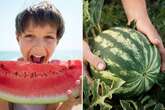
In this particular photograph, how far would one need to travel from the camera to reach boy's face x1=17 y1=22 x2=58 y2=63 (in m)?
2.24

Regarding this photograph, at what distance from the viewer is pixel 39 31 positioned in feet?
7.35

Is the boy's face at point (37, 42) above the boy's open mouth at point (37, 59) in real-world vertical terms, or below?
above

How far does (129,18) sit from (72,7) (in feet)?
1.11

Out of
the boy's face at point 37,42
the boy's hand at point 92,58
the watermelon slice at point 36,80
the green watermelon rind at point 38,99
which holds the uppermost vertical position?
the boy's face at point 37,42

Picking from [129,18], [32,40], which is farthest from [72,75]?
[129,18]

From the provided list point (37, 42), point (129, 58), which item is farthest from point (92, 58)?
point (37, 42)

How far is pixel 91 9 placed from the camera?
7.48 ft

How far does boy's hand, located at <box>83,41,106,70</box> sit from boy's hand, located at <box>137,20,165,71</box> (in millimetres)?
297

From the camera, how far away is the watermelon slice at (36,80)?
2.24 m

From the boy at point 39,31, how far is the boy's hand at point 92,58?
0.52 ft

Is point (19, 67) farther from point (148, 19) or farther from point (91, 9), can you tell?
point (148, 19)

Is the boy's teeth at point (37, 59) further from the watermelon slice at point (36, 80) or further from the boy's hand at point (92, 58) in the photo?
the boy's hand at point (92, 58)

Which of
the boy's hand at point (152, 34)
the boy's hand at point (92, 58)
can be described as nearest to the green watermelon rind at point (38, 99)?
the boy's hand at point (92, 58)

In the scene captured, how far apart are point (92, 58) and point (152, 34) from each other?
36cm
